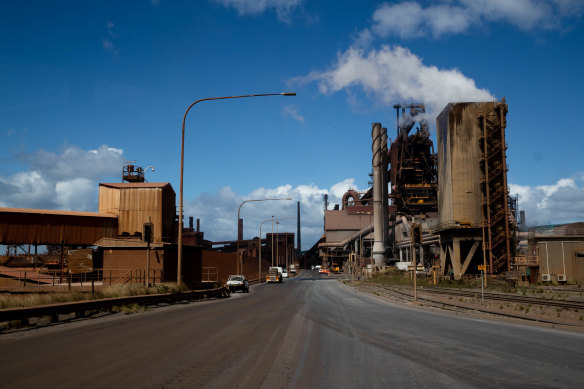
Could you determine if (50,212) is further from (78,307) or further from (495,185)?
(495,185)

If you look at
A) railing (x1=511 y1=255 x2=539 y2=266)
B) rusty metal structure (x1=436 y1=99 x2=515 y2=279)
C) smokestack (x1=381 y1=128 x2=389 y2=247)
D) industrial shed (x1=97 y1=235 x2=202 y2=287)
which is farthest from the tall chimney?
industrial shed (x1=97 y1=235 x2=202 y2=287)

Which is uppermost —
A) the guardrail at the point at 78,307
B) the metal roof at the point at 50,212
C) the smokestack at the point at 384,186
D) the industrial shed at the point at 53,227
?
the smokestack at the point at 384,186

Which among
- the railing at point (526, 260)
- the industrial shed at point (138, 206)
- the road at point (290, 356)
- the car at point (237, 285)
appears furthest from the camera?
the industrial shed at point (138, 206)

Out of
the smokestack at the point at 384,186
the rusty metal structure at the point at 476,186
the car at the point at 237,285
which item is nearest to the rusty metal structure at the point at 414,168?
the smokestack at the point at 384,186

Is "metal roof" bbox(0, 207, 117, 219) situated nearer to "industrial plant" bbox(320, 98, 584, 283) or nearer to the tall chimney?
"industrial plant" bbox(320, 98, 584, 283)

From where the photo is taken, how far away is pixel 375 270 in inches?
3457

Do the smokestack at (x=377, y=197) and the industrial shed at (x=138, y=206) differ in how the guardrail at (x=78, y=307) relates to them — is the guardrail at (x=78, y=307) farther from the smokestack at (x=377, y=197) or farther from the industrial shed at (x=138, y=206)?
the smokestack at (x=377, y=197)

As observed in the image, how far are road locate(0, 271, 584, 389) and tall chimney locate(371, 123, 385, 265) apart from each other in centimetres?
7831

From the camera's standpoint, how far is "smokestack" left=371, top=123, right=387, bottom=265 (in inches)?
3634

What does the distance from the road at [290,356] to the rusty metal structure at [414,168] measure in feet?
277

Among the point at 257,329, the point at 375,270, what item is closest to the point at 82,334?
the point at 257,329

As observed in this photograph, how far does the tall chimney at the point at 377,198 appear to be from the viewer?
92312mm

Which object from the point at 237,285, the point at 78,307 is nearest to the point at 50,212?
the point at 237,285

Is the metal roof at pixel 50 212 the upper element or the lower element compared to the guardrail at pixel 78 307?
upper
